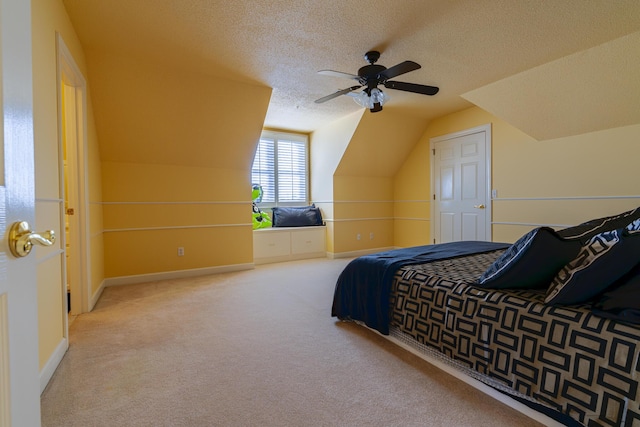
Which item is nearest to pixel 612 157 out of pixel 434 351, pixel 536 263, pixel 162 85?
pixel 536 263

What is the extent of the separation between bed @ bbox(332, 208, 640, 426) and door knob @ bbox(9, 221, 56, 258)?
1687mm

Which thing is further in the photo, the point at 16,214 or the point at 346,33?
the point at 346,33

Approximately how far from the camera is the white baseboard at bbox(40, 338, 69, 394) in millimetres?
1643

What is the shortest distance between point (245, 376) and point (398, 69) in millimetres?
2398

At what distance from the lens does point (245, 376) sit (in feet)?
5.71

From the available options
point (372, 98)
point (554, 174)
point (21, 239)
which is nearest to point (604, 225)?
point (372, 98)

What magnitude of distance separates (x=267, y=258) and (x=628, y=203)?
14.8 feet

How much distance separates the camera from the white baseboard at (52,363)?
164 cm

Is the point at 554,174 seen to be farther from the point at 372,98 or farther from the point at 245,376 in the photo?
the point at 245,376

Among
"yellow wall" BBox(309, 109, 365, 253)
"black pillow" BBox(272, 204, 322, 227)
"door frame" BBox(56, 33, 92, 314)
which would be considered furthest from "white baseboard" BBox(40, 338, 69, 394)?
"yellow wall" BBox(309, 109, 365, 253)

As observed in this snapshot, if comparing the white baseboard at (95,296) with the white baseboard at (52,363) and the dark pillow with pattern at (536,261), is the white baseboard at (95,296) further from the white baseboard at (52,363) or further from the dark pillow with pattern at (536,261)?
the dark pillow with pattern at (536,261)

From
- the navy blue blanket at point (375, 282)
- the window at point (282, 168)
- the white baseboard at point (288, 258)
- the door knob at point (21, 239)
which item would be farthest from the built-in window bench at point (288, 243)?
the door knob at point (21, 239)

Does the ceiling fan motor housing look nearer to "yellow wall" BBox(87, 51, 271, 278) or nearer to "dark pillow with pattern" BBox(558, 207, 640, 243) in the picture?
"yellow wall" BBox(87, 51, 271, 278)

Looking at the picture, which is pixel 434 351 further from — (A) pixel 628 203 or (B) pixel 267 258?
(B) pixel 267 258
